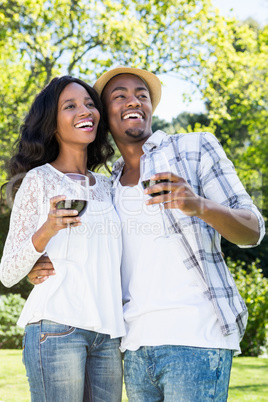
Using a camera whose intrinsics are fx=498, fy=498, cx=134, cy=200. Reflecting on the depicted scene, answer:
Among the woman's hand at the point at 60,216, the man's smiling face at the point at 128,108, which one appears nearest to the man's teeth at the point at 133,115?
the man's smiling face at the point at 128,108

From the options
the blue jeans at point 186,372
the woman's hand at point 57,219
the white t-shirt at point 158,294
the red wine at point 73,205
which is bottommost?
the blue jeans at point 186,372

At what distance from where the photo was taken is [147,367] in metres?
2.70

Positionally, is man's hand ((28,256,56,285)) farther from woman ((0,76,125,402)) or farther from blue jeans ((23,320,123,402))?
blue jeans ((23,320,123,402))

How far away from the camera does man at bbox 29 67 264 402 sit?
2520 millimetres

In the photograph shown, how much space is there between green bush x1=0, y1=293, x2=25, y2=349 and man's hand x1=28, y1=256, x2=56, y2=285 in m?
8.50

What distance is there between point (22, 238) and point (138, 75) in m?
1.59

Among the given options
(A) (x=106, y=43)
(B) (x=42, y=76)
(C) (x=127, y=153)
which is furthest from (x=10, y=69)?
(C) (x=127, y=153)

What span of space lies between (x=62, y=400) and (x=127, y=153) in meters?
1.71

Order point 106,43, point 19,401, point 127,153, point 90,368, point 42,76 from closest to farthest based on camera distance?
point 90,368
point 127,153
point 19,401
point 106,43
point 42,76

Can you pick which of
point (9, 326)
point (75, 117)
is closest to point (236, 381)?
point (75, 117)

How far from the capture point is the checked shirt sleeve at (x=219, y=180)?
2615mm

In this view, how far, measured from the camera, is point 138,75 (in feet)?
11.9

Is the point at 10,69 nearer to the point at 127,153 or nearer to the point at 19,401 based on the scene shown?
the point at 19,401

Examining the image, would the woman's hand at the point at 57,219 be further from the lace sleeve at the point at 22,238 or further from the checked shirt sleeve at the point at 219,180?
the checked shirt sleeve at the point at 219,180
